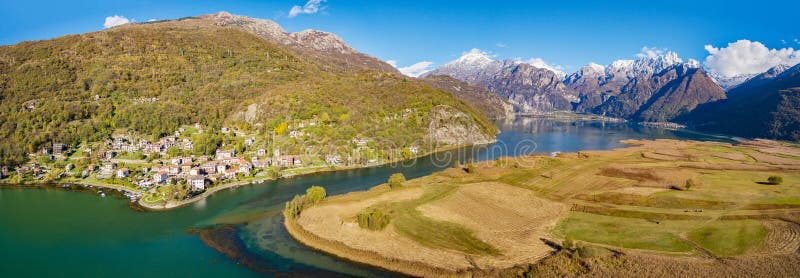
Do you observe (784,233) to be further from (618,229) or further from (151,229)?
(151,229)

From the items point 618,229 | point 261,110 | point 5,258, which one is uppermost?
point 261,110

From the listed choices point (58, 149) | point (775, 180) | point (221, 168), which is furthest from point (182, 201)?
point (775, 180)

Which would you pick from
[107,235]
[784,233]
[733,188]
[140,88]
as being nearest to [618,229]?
[784,233]

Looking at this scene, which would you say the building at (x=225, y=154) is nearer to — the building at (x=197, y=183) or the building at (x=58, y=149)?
the building at (x=197, y=183)

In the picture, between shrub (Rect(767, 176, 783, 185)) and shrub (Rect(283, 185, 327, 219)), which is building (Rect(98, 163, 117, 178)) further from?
shrub (Rect(767, 176, 783, 185))

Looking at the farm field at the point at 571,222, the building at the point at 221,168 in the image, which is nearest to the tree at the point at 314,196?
the farm field at the point at 571,222
